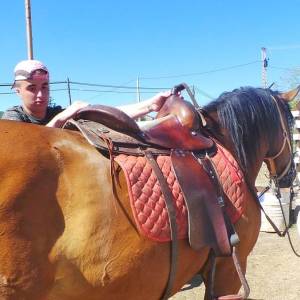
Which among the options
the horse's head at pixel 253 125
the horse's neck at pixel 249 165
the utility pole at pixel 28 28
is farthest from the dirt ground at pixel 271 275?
the utility pole at pixel 28 28

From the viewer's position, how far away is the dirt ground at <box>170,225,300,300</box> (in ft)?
13.4

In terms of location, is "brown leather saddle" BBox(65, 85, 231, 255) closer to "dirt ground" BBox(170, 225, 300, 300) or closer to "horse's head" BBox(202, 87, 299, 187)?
"horse's head" BBox(202, 87, 299, 187)

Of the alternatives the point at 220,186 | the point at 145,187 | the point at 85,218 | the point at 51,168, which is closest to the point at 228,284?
the point at 220,186

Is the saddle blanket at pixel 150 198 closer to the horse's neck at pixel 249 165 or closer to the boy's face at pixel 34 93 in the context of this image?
the horse's neck at pixel 249 165

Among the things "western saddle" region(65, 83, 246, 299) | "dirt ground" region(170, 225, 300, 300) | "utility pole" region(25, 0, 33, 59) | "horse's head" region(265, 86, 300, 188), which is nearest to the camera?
"western saddle" region(65, 83, 246, 299)

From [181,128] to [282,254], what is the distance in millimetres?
3788

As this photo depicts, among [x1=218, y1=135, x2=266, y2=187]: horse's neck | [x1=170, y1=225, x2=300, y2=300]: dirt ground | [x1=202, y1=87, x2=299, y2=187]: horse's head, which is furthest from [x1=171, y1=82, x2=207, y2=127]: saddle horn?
[x1=170, y1=225, x2=300, y2=300]: dirt ground

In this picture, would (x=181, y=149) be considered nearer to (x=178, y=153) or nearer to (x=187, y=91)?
(x=178, y=153)

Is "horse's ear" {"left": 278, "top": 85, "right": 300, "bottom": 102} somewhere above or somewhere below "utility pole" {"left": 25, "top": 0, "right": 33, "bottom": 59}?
below

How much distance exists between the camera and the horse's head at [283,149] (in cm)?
293

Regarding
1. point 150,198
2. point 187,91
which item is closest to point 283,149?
point 187,91

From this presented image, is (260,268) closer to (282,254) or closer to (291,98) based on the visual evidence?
(282,254)

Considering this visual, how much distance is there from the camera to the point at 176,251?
1955mm

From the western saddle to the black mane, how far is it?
14.0 inches
